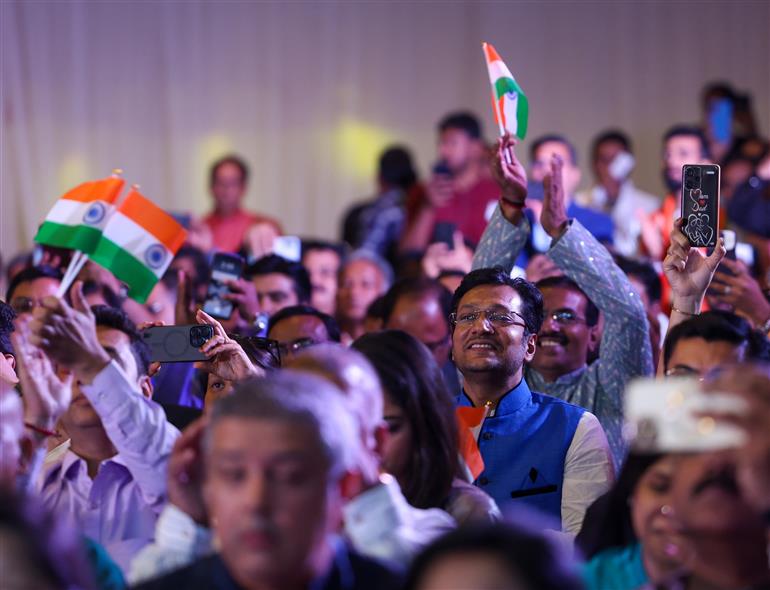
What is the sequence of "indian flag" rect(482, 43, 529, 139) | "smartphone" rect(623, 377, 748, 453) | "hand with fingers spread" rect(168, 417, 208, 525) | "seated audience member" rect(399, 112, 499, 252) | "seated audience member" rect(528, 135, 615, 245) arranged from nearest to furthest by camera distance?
"smartphone" rect(623, 377, 748, 453) < "hand with fingers spread" rect(168, 417, 208, 525) < "indian flag" rect(482, 43, 529, 139) < "seated audience member" rect(528, 135, 615, 245) < "seated audience member" rect(399, 112, 499, 252)

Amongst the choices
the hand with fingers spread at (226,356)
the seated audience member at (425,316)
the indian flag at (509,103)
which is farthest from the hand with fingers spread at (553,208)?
the hand with fingers spread at (226,356)

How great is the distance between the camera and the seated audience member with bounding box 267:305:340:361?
493cm

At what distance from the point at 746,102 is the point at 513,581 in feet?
24.3

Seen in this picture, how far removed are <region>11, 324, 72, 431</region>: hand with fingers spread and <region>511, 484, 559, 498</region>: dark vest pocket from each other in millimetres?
1348

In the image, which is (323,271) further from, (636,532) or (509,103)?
(636,532)

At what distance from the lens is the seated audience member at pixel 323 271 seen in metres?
6.80

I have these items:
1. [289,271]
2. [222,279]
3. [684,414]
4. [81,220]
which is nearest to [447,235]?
[289,271]

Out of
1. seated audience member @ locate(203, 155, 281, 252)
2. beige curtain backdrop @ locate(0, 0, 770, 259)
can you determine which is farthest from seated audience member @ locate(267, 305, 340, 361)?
beige curtain backdrop @ locate(0, 0, 770, 259)

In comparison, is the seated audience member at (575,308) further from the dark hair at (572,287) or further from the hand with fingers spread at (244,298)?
the hand with fingers spread at (244,298)

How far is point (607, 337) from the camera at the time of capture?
4.54 m

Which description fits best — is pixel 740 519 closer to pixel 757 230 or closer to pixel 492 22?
pixel 757 230

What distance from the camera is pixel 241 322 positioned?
5.39m

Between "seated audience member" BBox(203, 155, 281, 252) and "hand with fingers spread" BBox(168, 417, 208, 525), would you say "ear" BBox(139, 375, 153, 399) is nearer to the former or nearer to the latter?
"hand with fingers spread" BBox(168, 417, 208, 525)

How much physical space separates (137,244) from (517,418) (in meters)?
1.32
